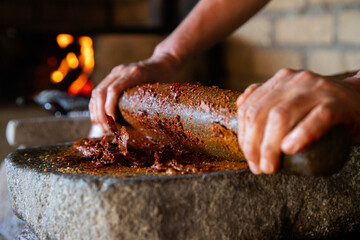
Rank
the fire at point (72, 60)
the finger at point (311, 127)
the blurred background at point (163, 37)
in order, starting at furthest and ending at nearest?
the fire at point (72, 60), the blurred background at point (163, 37), the finger at point (311, 127)

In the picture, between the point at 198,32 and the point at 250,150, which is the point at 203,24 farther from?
the point at 250,150

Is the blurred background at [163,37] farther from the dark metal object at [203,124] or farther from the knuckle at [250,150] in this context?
the knuckle at [250,150]

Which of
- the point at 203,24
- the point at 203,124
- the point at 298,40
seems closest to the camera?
the point at 203,124

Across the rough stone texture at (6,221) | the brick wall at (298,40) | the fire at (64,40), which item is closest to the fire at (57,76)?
the fire at (64,40)

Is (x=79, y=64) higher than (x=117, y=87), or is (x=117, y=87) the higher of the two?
(x=117, y=87)

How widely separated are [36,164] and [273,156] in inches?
23.1

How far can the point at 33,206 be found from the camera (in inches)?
38.3

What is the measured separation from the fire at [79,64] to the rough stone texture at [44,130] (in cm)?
176

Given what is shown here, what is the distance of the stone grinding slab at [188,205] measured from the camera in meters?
0.83

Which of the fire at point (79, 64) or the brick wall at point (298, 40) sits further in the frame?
the fire at point (79, 64)

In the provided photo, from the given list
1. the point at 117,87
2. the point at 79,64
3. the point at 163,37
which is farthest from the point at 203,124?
the point at 79,64

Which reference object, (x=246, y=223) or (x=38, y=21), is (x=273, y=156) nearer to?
(x=246, y=223)

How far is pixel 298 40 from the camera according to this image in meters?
2.93

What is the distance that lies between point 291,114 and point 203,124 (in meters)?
0.31
